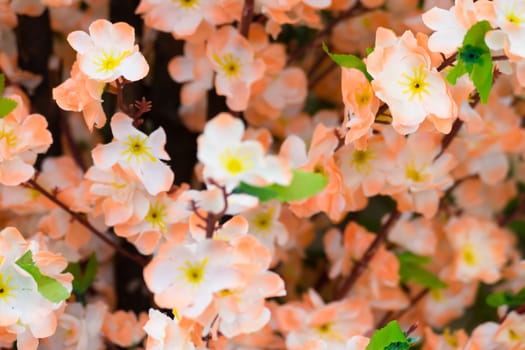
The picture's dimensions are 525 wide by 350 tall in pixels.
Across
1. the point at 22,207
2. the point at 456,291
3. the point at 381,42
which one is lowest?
the point at 456,291

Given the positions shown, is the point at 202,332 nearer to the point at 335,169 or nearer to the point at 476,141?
the point at 335,169

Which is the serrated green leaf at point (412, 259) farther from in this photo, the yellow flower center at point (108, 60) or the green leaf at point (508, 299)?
the yellow flower center at point (108, 60)

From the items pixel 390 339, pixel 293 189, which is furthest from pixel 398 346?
pixel 293 189

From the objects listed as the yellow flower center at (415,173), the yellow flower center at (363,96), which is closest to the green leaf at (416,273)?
the yellow flower center at (415,173)

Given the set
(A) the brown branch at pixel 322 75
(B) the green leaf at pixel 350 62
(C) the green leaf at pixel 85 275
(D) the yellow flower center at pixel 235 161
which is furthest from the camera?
(A) the brown branch at pixel 322 75

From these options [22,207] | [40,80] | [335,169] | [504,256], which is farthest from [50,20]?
[504,256]

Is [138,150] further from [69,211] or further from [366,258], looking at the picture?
[366,258]

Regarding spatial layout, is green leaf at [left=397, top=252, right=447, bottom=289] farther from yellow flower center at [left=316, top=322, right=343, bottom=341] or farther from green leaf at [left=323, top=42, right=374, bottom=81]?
green leaf at [left=323, top=42, right=374, bottom=81]
